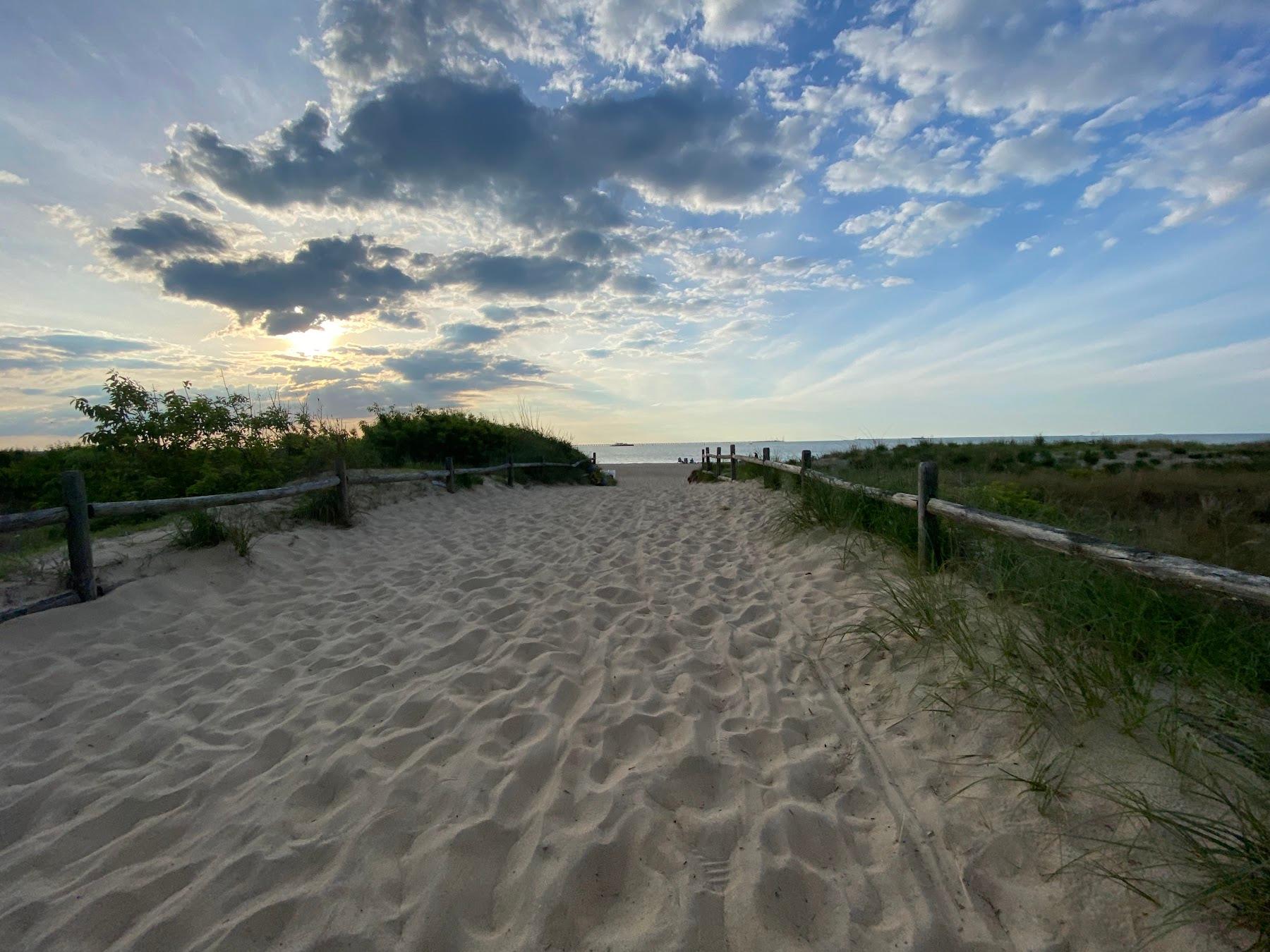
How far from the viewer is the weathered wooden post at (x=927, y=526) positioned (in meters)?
3.87

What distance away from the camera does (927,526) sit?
390 cm

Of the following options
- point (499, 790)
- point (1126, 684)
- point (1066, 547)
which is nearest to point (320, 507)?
point (499, 790)

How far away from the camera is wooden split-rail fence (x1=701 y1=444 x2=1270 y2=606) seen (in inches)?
73.5

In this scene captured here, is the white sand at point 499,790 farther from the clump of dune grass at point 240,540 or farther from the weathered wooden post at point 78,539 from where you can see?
the clump of dune grass at point 240,540

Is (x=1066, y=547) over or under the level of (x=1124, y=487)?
over

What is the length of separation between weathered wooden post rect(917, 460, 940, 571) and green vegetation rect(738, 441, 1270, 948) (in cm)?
8

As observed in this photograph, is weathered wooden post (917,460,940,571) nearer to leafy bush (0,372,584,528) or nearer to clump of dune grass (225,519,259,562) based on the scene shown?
clump of dune grass (225,519,259,562)

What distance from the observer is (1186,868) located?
159 centimetres

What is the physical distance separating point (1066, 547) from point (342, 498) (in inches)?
286

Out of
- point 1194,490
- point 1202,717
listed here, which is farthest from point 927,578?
point 1194,490

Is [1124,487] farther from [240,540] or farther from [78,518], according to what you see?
[78,518]

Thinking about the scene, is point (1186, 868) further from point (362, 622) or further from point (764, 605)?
point (362, 622)

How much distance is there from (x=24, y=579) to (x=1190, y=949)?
6.15m

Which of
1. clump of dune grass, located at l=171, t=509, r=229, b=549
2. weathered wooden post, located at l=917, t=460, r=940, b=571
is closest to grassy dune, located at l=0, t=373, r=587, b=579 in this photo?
clump of dune grass, located at l=171, t=509, r=229, b=549
